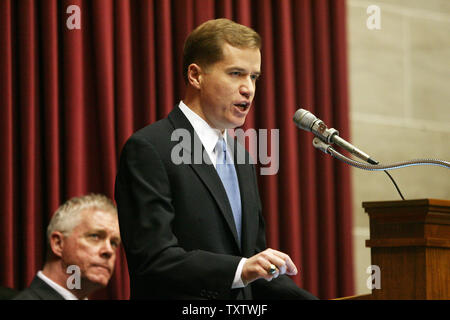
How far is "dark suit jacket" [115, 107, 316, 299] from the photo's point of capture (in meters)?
1.93

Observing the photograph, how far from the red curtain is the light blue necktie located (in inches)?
54.0

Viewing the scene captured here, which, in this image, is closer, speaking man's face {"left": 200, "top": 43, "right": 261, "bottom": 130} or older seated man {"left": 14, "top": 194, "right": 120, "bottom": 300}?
speaking man's face {"left": 200, "top": 43, "right": 261, "bottom": 130}

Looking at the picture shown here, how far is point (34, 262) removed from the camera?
11.0 ft

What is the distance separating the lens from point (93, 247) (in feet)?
10.9

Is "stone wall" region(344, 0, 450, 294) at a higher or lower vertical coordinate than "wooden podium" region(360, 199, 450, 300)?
higher

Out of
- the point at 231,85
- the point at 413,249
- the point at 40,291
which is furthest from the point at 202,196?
the point at 40,291

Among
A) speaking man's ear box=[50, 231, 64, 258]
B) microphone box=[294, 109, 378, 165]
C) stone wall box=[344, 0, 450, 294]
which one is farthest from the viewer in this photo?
stone wall box=[344, 0, 450, 294]

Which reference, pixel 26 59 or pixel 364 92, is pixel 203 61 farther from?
pixel 364 92

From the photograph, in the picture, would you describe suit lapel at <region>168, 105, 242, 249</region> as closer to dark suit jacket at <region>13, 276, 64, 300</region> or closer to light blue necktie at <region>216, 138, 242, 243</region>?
light blue necktie at <region>216, 138, 242, 243</region>

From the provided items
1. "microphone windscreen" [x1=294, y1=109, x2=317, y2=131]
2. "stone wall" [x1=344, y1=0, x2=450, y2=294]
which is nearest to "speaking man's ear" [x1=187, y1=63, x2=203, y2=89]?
"microphone windscreen" [x1=294, y1=109, x2=317, y2=131]

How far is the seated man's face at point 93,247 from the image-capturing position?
10.8 ft

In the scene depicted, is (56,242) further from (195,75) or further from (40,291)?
(195,75)

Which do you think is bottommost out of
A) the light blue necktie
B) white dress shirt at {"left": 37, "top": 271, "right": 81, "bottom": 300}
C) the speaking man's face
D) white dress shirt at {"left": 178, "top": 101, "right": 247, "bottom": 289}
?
white dress shirt at {"left": 37, "top": 271, "right": 81, "bottom": 300}
